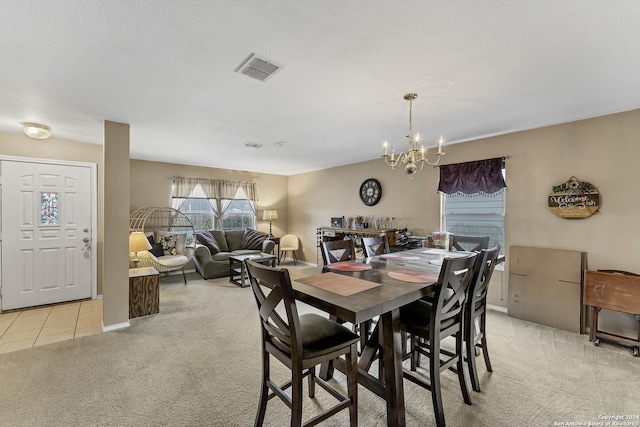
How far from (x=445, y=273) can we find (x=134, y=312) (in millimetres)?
3699

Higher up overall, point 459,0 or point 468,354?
point 459,0

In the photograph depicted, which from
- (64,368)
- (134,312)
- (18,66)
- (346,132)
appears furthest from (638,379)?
(18,66)

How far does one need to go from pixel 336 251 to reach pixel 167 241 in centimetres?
417

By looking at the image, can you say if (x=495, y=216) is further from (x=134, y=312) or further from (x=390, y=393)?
(x=134, y=312)

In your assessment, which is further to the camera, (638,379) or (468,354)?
(638,379)

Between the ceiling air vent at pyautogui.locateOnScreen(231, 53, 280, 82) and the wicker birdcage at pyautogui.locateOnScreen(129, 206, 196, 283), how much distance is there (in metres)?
4.02

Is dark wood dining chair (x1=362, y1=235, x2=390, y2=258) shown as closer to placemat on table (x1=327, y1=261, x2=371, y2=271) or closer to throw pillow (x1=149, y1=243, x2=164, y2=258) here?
placemat on table (x1=327, y1=261, x2=371, y2=271)

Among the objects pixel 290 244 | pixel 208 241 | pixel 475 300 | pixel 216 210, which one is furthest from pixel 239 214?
pixel 475 300

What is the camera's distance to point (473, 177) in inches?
161

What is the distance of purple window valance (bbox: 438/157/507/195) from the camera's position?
3.87 m

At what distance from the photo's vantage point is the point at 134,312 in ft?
11.5

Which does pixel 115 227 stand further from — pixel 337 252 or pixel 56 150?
pixel 337 252

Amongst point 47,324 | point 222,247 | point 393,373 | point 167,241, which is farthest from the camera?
point 222,247

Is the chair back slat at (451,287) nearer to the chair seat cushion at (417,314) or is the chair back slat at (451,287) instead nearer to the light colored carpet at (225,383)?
the chair seat cushion at (417,314)
